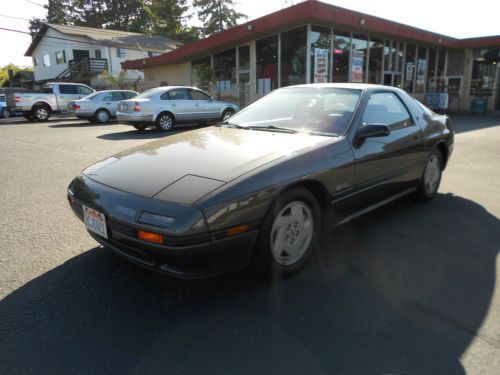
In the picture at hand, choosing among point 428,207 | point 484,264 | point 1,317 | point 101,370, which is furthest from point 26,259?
point 428,207

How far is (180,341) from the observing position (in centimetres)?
216

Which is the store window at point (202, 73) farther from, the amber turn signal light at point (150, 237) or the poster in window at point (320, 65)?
the amber turn signal light at point (150, 237)

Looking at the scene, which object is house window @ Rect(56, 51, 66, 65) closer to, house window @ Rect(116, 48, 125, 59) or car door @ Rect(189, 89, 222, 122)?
house window @ Rect(116, 48, 125, 59)

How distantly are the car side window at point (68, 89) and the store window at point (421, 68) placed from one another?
1763cm

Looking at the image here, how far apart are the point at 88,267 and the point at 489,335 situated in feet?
8.99

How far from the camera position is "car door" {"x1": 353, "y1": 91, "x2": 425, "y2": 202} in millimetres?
3398

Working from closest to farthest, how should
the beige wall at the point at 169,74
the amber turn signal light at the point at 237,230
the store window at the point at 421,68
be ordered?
1. the amber turn signal light at the point at 237,230
2. the store window at the point at 421,68
3. the beige wall at the point at 169,74

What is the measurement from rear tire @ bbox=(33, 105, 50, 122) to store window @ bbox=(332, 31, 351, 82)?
13.1m

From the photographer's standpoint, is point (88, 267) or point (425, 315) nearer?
point (425, 315)

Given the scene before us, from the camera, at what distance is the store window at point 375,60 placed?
58.4ft

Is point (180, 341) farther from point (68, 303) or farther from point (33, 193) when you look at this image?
point (33, 193)

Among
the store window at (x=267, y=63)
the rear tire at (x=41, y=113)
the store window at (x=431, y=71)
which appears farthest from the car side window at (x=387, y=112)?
the store window at (x=431, y=71)

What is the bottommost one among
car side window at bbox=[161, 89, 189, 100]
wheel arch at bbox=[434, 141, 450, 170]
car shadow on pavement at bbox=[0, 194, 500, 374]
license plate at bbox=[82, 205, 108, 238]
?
car shadow on pavement at bbox=[0, 194, 500, 374]

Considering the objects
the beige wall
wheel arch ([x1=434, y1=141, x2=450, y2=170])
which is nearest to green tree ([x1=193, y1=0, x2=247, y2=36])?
the beige wall
